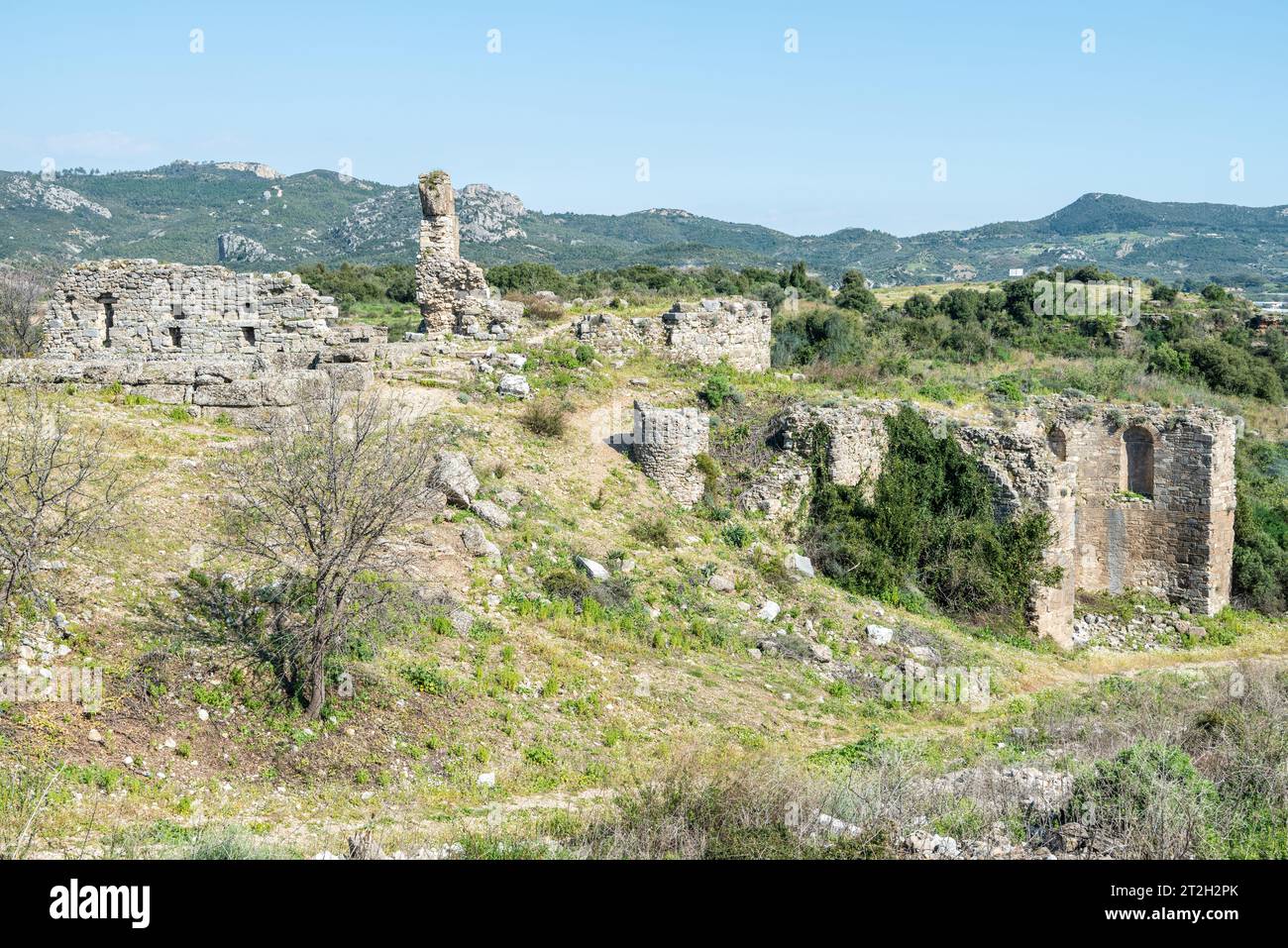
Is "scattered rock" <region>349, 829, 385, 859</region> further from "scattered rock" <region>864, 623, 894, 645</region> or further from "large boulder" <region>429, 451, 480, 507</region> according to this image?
"scattered rock" <region>864, 623, 894, 645</region>

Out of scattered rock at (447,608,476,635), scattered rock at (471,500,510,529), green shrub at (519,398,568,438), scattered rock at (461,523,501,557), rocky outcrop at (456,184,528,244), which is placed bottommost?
scattered rock at (447,608,476,635)

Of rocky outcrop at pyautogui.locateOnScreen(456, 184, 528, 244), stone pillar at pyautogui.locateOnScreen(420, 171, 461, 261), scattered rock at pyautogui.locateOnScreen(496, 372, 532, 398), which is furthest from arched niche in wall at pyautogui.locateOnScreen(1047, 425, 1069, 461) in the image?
rocky outcrop at pyautogui.locateOnScreen(456, 184, 528, 244)

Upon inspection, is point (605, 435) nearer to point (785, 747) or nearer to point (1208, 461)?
point (785, 747)

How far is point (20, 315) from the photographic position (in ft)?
72.4

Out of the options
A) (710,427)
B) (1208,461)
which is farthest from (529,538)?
(1208,461)

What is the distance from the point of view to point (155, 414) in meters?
14.4

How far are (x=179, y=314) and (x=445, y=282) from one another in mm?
5595

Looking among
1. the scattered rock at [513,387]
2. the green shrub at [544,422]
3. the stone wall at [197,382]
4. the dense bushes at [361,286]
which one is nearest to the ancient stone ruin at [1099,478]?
the green shrub at [544,422]

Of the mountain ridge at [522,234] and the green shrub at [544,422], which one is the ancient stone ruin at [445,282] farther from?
the mountain ridge at [522,234]

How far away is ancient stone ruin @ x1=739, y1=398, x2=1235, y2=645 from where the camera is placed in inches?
670

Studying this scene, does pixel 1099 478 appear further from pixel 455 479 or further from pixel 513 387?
pixel 455 479

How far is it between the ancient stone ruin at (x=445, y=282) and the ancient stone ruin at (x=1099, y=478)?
25.8 ft

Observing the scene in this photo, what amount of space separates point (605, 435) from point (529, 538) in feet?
14.1

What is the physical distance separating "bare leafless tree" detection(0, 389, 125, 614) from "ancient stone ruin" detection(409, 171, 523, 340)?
9679mm
